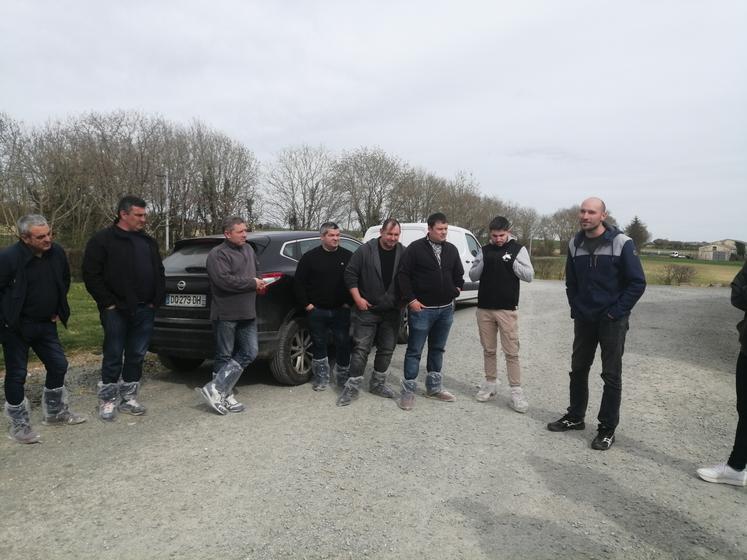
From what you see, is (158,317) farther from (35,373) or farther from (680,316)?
(680,316)

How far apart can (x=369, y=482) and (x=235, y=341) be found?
2.28m

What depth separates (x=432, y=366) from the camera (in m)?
5.48

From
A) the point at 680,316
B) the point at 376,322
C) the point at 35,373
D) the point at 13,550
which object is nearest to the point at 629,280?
the point at 376,322

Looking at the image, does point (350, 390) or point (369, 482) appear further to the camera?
point (350, 390)

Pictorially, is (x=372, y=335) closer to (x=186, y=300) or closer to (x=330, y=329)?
(x=330, y=329)

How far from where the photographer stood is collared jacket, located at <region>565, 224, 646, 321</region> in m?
4.16

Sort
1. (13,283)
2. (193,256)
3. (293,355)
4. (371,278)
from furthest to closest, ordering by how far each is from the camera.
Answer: (293,355), (193,256), (371,278), (13,283)

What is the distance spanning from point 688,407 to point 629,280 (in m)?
2.08

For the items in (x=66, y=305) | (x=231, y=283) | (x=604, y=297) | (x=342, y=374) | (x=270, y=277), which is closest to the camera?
(x=604, y=297)

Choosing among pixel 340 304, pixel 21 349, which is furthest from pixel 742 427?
pixel 21 349

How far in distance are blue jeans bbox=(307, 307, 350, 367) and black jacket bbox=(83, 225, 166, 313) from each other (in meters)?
1.79

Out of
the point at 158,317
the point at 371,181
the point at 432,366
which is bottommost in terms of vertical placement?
the point at 432,366

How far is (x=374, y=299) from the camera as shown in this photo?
17.4 feet

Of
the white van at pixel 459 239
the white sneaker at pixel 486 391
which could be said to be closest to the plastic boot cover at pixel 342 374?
the white sneaker at pixel 486 391
